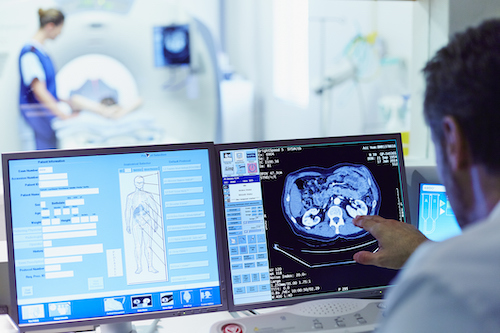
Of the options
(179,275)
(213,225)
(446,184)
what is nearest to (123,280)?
(179,275)

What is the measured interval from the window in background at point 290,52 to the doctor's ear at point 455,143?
275cm

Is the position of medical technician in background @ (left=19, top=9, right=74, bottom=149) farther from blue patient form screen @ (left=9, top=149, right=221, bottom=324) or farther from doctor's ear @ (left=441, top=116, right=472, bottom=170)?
doctor's ear @ (left=441, top=116, right=472, bottom=170)

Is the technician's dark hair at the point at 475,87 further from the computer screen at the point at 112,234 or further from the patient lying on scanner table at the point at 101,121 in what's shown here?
the patient lying on scanner table at the point at 101,121

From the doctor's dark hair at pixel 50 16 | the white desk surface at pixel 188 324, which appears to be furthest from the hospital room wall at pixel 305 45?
the white desk surface at pixel 188 324

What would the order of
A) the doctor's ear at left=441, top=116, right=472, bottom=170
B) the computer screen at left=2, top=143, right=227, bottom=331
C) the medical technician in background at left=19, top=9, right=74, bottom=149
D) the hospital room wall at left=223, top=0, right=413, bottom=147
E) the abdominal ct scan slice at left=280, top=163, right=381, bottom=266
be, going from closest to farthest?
the doctor's ear at left=441, top=116, right=472, bottom=170
the computer screen at left=2, top=143, right=227, bottom=331
the abdominal ct scan slice at left=280, top=163, right=381, bottom=266
the medical technician in background at left=19, top=9, right=74, bottom=149
the hospital room wall at left=223, top=0, right=413, bottom=147

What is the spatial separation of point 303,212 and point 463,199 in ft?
1.47

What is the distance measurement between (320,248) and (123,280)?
43cm

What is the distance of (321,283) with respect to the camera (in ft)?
3.33

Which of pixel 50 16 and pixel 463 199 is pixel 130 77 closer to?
pixel 50 16

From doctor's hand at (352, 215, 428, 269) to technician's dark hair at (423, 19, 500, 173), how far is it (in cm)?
46

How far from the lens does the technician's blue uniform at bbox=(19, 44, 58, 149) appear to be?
312 cm

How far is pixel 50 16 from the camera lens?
10.3 feet

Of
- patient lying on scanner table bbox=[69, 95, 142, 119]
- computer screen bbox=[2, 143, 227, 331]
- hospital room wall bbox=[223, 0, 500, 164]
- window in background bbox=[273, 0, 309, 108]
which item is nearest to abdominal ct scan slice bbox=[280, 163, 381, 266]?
computer screen bbox=[2, 143, 227, 331]

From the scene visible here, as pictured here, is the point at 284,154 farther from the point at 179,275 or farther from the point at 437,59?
the point at 437,59
